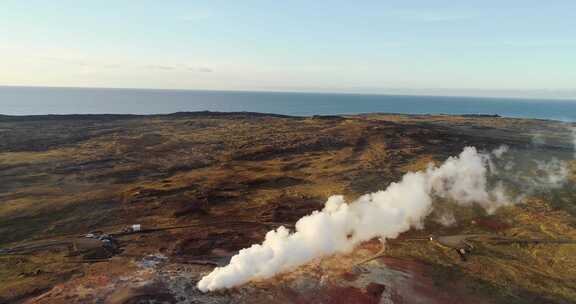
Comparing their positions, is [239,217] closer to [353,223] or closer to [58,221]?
[353,223]

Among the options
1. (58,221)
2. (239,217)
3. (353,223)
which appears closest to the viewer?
(353,223)

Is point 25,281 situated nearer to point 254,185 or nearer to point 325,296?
point 325,296

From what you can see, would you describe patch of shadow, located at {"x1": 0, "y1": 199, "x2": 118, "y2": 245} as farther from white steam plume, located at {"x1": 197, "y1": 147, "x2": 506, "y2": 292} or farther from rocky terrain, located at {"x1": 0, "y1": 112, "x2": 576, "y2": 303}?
white steam plume, located at {"x1": 197, "y1": 147, "x2": 506, "y2": 292}

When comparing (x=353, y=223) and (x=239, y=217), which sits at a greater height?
(x=353, y=223)

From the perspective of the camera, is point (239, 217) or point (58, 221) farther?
point (239, 217)

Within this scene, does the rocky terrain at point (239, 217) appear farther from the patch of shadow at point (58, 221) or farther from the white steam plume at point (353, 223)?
the white steam plume at point (353, 223)

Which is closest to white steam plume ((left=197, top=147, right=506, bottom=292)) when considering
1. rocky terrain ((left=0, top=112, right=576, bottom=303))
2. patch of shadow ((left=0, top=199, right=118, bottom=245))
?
rocky terrain ((left=0, top=112, right=576, bottom=303))

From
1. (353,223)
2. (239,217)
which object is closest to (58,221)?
(239,217)
